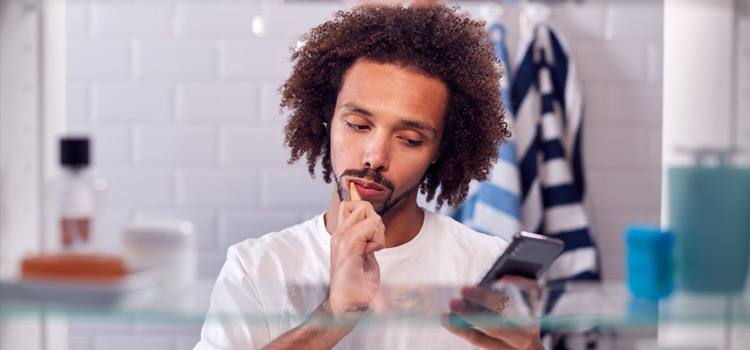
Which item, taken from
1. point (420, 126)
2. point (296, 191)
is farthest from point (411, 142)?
point (296, 191)

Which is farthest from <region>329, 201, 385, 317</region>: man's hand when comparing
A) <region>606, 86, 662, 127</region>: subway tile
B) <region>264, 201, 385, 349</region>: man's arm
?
<region>606, 86, 662, 127</region>: subway tile

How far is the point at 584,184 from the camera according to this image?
2.55 ft

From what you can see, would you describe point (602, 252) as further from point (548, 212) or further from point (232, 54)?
point (232, 54)

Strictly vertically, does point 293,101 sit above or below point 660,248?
above

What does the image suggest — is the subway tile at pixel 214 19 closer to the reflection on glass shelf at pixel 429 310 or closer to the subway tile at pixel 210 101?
the subway tile at pixel 210 101

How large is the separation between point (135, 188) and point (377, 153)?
26cm

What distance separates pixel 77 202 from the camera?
0.48 m

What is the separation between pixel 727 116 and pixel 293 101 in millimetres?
398

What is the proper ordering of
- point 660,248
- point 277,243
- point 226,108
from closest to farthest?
1. point 660,248
2. point 277,243
3. point 226,108

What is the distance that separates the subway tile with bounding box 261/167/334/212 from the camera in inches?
23.9

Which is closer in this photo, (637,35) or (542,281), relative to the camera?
(542,281)

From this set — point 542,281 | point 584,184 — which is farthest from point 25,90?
point 584,184

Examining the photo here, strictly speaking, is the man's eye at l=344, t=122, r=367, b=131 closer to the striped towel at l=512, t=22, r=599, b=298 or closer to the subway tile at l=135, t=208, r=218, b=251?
the subway tile at l=135, t=208, r=218, b=251

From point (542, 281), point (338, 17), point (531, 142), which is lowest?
point (542, 281)
